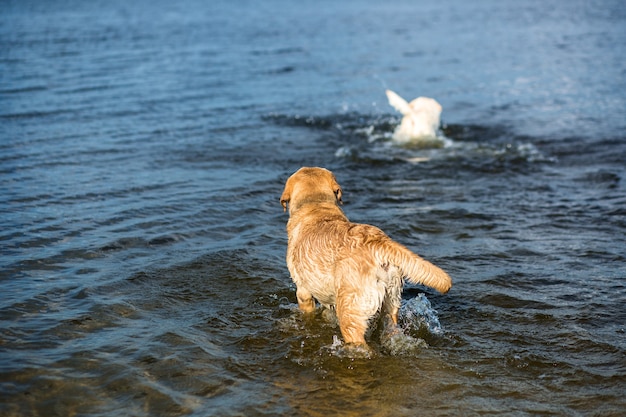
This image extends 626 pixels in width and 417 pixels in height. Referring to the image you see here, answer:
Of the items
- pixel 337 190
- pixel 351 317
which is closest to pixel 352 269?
pixel 351 317

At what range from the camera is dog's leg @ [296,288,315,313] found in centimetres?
659

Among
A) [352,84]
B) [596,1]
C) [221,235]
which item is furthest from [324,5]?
[221,235]

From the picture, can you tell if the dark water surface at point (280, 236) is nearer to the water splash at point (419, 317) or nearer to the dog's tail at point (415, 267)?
the water splash at point (419, 317)

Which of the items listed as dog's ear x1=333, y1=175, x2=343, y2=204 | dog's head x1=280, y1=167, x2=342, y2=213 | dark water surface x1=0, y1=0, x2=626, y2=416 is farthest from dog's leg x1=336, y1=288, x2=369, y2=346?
dog's ear x1=333, y1=175, x2=343, y2=204

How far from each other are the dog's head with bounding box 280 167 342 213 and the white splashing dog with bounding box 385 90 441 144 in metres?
7.93

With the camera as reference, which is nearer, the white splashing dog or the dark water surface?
the dark water surface

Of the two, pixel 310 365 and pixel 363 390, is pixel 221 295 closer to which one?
pixel 310 365

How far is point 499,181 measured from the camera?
12.1 metres

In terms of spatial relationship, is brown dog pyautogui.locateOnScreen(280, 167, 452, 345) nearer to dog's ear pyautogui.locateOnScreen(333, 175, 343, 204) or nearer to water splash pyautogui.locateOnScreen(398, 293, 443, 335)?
dog's ear pyautogui.locateOnScreen(333, 175, 343, 204)

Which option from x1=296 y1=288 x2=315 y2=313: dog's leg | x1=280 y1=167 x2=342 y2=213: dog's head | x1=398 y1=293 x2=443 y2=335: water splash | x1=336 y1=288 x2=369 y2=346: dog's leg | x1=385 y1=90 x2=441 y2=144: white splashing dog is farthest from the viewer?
x1=385 y1=90 x2=441 y2=144: white splashing dog

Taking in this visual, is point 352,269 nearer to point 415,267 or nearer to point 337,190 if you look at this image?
point 415,267

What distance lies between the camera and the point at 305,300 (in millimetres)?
6664

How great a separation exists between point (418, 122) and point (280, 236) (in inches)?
253

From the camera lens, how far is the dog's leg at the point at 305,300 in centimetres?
659
